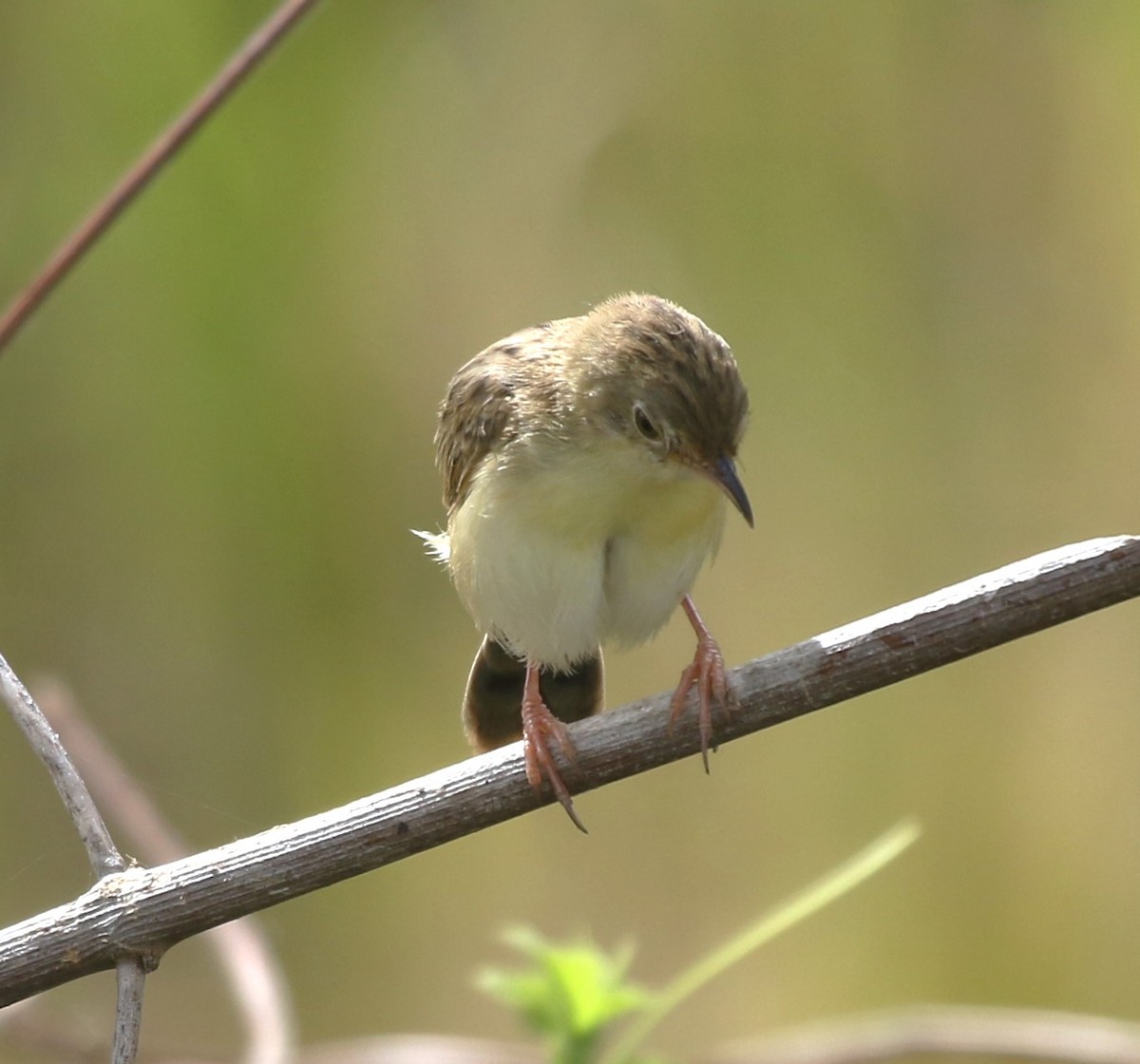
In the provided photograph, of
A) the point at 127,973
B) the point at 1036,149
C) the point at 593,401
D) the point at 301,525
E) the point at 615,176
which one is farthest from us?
the point at 301,525

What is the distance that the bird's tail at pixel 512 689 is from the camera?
3002 mm

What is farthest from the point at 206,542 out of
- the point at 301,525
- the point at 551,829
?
the point at 551,829

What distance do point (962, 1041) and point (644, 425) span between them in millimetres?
1702

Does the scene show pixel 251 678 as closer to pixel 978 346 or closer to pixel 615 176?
pixel 615 176

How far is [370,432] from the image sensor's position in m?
4.85

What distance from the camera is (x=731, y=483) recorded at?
2355 mm

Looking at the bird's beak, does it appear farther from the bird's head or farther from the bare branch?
the bare branch

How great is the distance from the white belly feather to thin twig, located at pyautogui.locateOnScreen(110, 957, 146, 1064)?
1122 mm

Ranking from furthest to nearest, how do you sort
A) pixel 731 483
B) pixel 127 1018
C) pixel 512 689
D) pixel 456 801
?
pixel 512 689 → pixel 731 483 → pixel 456 801 → pixel 127 1018

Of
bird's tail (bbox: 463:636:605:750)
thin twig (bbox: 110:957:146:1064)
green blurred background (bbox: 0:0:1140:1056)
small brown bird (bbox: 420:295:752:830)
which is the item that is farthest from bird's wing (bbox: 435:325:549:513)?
green blurred background (bbox: 0:0:1140:1056)

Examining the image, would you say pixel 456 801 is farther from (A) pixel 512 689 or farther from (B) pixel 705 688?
(A) pixel 512 689

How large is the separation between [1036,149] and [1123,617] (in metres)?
1.57

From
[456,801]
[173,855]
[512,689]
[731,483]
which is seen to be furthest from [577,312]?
[456,801]

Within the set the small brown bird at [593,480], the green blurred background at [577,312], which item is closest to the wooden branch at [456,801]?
the small brown bird at [593,480]
